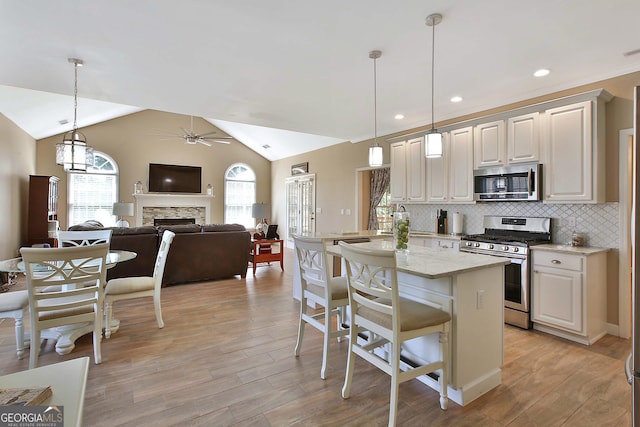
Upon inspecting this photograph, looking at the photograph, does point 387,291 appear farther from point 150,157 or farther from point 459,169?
point 150,157

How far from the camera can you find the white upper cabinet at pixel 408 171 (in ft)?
16.1

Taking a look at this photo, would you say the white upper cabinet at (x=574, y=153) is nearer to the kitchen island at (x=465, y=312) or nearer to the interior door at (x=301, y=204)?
the kitchen island at (x=465, y=312)

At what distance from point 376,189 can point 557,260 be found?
4.24 metres

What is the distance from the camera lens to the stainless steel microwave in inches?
141

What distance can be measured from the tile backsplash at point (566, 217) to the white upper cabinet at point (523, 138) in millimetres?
593

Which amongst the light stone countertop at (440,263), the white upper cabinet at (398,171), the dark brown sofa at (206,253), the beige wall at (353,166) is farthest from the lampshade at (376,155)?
the dark brown sofa at (206,253)

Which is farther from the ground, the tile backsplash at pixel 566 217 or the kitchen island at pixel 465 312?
the tile backsplash at pixel 566 217

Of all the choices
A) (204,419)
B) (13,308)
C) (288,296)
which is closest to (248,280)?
(288,296)

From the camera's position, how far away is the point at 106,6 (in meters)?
2.26

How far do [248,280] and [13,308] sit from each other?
3.23m

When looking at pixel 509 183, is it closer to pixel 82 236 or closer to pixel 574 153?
pixel 574 153

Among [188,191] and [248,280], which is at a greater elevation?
[188,191]

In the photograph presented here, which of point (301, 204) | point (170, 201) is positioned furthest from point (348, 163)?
point (170, 201)

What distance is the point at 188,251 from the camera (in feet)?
16.7
